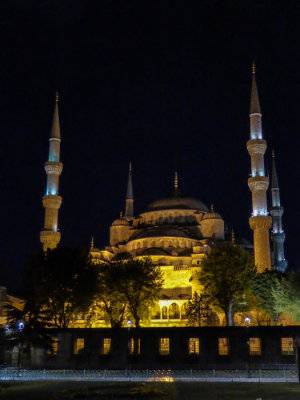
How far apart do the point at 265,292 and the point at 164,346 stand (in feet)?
42.5

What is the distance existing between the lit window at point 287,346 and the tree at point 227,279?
7959mm

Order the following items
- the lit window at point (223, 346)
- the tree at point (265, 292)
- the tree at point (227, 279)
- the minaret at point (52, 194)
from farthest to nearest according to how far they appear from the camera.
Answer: the minaret at point (52, 194)
the tree at point (265, 292)
the tree at point (227, 279)
the lit window at point (223, 346)

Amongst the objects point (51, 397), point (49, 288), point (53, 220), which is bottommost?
point (51, 397)

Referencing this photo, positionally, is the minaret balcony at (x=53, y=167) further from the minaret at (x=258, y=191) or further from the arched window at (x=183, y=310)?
the minaret at (x=258, y=191)

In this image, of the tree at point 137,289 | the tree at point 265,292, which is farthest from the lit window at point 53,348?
the tree at point 265,292

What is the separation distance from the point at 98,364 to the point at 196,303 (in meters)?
14.3

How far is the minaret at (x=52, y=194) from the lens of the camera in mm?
53375

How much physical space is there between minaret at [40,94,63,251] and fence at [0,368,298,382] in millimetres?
26153

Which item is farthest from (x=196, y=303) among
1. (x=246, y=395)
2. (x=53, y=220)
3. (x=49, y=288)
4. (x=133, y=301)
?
(x=246, y=395)

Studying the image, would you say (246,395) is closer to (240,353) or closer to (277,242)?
(240,353)

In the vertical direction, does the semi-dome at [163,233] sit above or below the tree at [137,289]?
above

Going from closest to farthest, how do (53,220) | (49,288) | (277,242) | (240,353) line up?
(240,353), (49,288), (53,220), (277,242)

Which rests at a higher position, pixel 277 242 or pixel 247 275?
pixel 277 242

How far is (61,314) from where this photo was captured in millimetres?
36969
